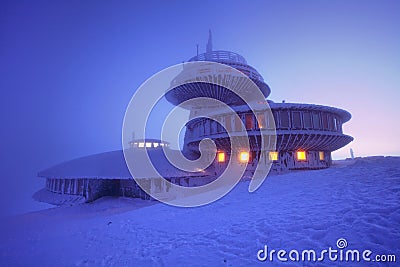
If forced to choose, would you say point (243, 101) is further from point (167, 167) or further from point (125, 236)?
point (125, 236)

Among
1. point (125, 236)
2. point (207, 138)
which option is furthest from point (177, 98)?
point (125, 236)

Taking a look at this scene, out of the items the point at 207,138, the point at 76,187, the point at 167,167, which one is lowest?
the point at 76,187

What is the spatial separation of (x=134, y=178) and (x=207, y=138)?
7389mm

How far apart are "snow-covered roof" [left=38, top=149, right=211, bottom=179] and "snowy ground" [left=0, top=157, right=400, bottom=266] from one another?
853cm

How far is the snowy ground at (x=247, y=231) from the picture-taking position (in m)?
4.74

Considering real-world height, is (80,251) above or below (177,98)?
below

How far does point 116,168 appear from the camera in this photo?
19.7 meters

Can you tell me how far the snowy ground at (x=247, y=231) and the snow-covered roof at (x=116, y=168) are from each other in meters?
8.53

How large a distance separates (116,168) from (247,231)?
16.5 meters

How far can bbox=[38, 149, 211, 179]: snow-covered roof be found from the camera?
18641 mm

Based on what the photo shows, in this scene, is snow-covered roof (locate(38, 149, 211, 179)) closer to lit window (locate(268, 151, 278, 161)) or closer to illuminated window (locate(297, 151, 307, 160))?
lit window (locate(268, 151, 278, 161))

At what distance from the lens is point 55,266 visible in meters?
5.72

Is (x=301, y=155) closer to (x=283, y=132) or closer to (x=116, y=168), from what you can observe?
(x=283, y=132)

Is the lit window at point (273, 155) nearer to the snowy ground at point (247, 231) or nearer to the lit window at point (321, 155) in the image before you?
the lit window at point (321, 155)
